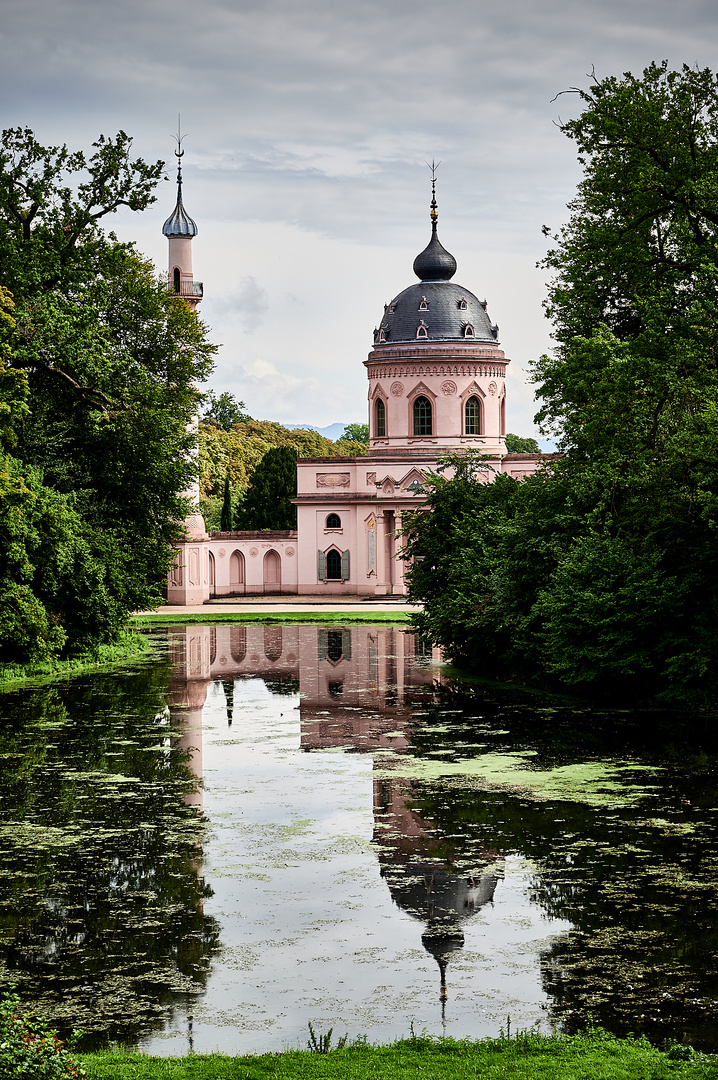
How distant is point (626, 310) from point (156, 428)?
38.3 feet

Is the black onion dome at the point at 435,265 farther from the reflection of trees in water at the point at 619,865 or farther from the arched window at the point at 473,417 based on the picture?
the reflection of trees in water at the point at 619,865

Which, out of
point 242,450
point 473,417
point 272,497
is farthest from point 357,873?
point 242,450

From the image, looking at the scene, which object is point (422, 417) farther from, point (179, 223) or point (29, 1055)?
point (29, 1055)

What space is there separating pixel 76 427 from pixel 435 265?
3342 centimetres

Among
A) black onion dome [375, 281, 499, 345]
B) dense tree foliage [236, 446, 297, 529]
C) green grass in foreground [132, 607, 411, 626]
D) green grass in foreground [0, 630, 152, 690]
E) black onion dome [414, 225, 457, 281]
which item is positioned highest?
black onion dome [414, 225, 457, 281]

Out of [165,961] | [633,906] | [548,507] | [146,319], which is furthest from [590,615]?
[146,319]

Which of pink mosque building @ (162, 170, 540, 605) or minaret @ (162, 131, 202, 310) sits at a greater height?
minaret @ (162, 131, 202, 310)

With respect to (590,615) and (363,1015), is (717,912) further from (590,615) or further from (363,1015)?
(590,615)

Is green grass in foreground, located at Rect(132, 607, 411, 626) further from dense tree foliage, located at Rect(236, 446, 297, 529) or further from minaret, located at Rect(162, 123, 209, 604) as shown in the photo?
dense tree foliage, located at Rect(236, 446, 297, 529)

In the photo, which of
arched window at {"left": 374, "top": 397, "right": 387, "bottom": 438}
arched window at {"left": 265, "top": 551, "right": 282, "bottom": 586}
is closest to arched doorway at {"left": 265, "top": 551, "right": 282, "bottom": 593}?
arched window at {"left": 265, "top": 551, "right": 282, "bottom": 586}

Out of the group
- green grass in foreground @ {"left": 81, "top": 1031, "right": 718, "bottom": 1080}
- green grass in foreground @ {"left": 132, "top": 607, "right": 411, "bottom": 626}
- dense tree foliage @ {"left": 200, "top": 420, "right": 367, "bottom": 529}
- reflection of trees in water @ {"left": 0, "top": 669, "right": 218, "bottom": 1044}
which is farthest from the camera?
dense tree foliage @ {"left": 200, "top": 420, "right": 367, "bottom": 529}

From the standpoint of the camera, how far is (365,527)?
58938 mm

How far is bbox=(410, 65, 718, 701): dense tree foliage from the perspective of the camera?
21.8 m

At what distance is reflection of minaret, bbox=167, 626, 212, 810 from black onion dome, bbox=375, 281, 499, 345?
74.8ft
